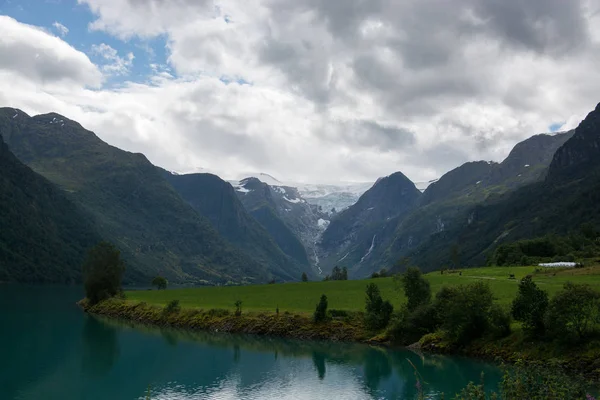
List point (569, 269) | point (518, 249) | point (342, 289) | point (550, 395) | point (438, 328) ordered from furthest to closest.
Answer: point (518, 249) < point (342, 289) < point (569, 269) < point (438, 328) < point (550, 395)

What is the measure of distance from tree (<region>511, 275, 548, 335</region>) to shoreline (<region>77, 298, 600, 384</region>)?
2210mm

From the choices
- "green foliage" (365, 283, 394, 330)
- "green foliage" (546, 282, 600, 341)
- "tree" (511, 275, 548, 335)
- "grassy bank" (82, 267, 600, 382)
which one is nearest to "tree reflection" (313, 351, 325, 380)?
"grassy bank" (82, 267, 600, 382)

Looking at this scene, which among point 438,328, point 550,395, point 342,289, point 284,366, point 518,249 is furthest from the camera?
point 518,249

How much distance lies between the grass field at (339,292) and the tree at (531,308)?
47.1 ft

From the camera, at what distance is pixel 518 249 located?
172m

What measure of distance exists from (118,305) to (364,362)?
276 feet

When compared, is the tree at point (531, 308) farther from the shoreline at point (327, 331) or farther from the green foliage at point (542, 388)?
the green foliage at point (542, 388)

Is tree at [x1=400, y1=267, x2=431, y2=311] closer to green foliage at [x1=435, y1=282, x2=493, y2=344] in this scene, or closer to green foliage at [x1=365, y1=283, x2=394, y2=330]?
green foliage at [x1=365, y1=283, x2=394, y2=330]

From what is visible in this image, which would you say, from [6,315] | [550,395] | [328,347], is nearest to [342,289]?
[328,347]

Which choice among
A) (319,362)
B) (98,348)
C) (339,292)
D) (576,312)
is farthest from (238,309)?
(576,312)

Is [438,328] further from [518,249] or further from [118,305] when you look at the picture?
[518,249]

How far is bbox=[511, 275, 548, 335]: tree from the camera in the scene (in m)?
63.0

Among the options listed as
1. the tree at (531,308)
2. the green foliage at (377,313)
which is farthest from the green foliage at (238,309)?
the tree at (531,308)

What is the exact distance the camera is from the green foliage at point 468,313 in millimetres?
71250
